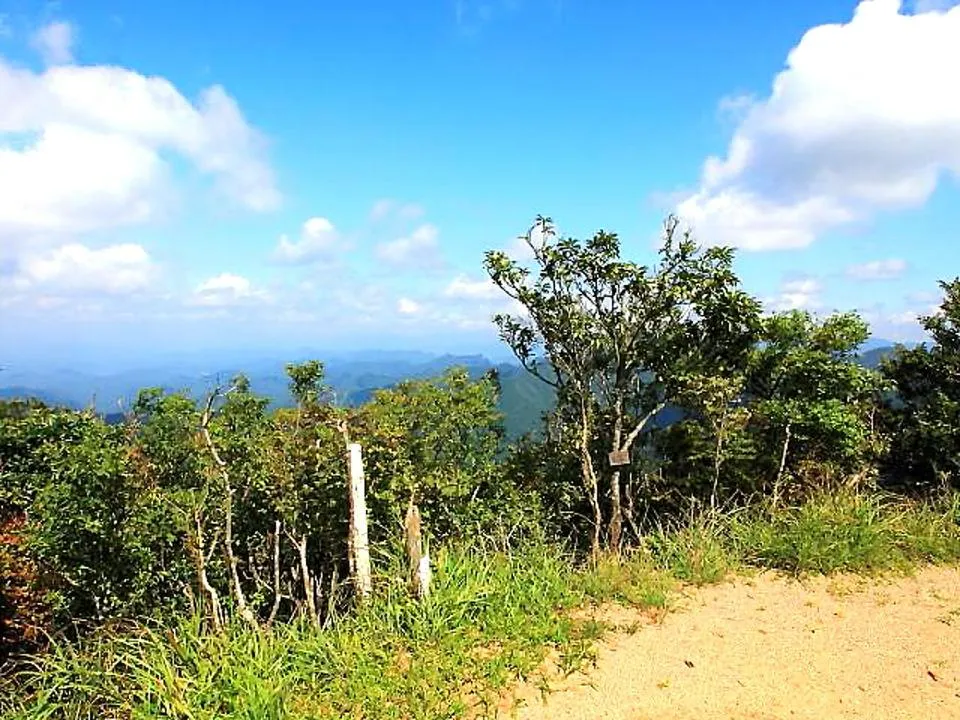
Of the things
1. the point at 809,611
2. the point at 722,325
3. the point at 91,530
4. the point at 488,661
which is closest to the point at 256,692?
the point at 488,661

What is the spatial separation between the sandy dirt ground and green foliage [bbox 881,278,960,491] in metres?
4.04

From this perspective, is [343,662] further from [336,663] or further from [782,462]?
[782,462]

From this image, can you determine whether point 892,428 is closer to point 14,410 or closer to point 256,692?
point 256,692

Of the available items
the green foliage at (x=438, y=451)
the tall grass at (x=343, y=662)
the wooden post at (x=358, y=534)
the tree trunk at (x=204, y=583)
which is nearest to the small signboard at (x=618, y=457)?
the green foliage at (x=438, y=451)

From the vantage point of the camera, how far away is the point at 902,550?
6.30 m

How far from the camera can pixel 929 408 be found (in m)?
9.52

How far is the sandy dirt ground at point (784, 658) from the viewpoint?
13.5 ft

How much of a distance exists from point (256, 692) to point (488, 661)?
4.87 ft

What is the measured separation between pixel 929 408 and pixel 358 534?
8.54 meters

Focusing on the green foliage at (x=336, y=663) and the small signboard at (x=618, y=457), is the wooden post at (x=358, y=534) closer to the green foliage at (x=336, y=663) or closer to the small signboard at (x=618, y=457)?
the green foliage at (x=336, y=663)

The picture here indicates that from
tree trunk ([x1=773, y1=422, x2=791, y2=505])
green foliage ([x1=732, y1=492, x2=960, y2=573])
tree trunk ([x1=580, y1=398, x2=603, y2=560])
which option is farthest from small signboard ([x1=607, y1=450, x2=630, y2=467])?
tree trunk ([x1=773, y1=422, x2=791, y2=505])

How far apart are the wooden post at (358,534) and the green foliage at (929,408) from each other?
792 centimetres

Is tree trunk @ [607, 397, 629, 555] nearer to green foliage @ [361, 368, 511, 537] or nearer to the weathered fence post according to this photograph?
green foliage @ [361, 368, 511, 537]

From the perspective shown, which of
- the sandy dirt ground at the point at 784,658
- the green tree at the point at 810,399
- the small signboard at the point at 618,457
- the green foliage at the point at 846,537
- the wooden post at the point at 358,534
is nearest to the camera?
the sandy dirt ground at the point at 784,658
